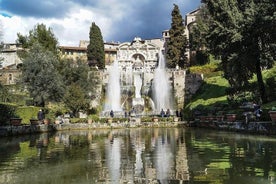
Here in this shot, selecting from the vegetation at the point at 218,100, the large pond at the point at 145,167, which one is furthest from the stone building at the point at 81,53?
the large pond at the point at 145,167

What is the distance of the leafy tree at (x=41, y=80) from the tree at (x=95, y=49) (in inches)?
1322

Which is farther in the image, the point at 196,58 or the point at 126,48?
the point at 126,48

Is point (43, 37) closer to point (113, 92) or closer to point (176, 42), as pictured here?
point (113, 92)

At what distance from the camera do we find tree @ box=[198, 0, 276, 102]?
2308 centimetres

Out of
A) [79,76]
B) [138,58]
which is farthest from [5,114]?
[138,58]

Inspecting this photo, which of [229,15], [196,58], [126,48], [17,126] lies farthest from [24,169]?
[126,48]

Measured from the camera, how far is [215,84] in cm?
4694

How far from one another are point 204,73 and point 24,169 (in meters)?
50.0

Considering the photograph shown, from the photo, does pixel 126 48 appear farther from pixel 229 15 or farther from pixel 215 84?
pixel 229 15

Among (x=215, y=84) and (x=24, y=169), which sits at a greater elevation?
(x=215, y=84)

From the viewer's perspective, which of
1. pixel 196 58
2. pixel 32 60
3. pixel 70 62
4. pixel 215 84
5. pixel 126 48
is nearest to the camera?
pixel 32 60

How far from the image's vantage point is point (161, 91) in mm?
52969

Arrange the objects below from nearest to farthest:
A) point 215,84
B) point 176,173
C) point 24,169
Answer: point 176,173 → point 24,169 → point 215,84

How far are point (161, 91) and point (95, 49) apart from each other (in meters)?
26.5
